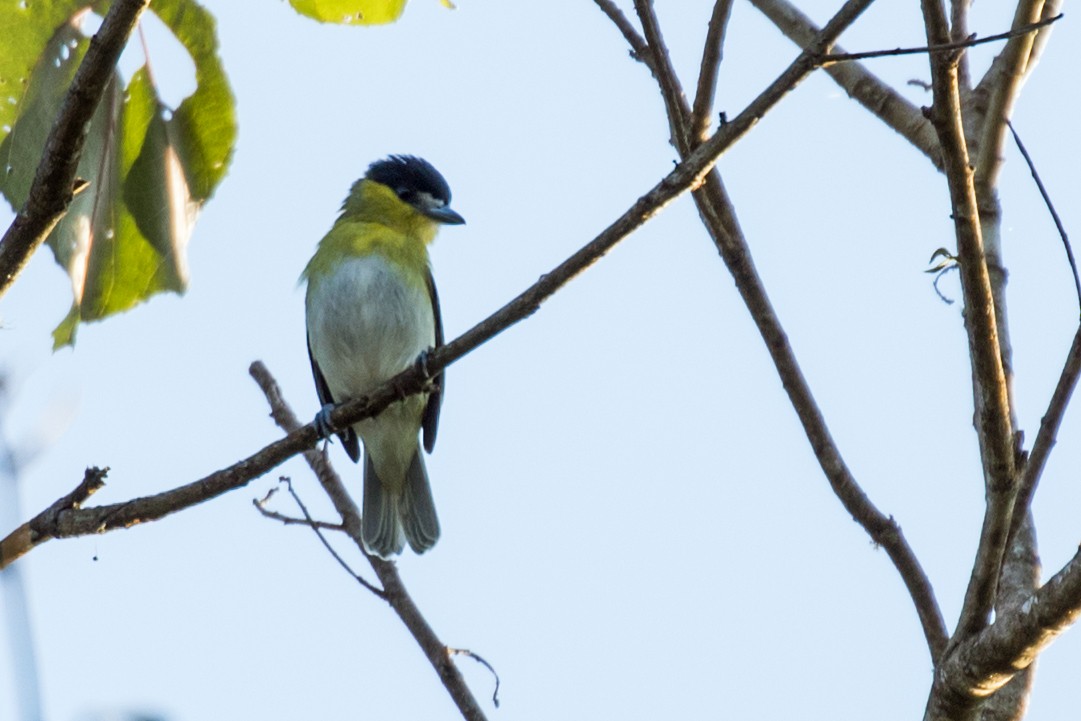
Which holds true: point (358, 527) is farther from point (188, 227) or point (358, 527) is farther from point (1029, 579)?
point (1029, 579)

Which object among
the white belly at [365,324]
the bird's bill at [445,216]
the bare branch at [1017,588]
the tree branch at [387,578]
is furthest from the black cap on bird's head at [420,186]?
the bare branch at [1017,588]

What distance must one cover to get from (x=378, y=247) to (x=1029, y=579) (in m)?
3.59

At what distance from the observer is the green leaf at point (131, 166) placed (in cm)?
240

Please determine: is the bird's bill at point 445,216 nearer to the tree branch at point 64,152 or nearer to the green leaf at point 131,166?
the green leaf at point 131,166

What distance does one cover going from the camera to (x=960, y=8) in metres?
3.29

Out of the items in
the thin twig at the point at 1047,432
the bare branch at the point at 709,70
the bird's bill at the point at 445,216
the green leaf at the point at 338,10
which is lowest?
the thin twig at the point at 1047,432

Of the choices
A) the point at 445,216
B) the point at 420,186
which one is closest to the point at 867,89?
the point at 445,216

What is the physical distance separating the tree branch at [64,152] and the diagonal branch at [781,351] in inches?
49.6

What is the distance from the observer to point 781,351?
122 inches

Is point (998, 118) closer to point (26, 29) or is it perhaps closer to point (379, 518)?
point (26, 29)

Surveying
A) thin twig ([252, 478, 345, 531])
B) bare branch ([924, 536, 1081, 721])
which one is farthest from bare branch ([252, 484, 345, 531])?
bare branch ([924, 536, 1081, 721])

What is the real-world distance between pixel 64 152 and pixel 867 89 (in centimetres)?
244

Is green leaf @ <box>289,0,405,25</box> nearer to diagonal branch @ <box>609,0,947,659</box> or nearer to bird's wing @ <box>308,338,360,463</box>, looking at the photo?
diagonal branch @ <box>609,0,947,659</box>

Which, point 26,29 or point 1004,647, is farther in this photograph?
point 26,29
